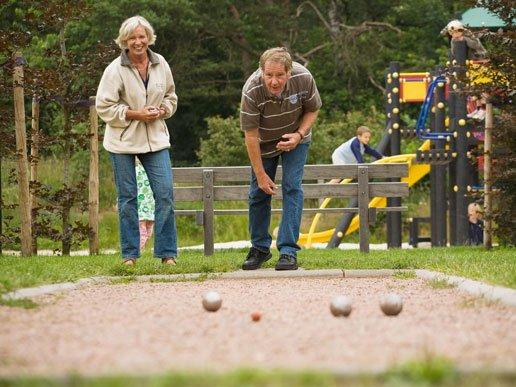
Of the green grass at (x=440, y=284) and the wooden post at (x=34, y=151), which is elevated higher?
the wooden post at (x=34, y=151)

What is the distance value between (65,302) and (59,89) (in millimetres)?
6320

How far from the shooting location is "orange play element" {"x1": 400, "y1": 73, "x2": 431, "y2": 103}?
20188mm

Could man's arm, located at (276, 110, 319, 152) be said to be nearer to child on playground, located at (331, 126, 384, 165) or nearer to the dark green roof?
child on playground, located at (331, 126, 384, 165)

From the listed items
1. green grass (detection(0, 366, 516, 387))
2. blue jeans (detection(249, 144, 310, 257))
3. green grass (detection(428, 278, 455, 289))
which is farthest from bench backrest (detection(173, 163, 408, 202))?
green grass (detection(0, 366, 516, 387))

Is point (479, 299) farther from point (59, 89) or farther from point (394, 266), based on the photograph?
point (59, 89)

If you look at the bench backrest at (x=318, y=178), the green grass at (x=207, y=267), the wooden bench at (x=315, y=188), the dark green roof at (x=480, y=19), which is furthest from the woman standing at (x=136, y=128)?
the dark green roof at (x=480, y=19)

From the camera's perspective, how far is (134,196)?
9.23 m

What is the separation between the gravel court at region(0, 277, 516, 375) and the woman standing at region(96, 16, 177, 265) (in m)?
2.19

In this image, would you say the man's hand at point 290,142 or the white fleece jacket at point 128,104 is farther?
the white fleece jacket at point 128,104

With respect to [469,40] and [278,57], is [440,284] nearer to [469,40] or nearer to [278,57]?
[278,57]

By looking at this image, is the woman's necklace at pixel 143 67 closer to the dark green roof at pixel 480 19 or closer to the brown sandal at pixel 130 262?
the brown sandal at pixel 130 262

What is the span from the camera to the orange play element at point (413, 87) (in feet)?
66.2

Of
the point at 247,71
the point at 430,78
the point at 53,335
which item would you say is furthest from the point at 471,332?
the point at 247,71

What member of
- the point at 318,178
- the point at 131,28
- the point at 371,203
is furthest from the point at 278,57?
the point at 371,203
